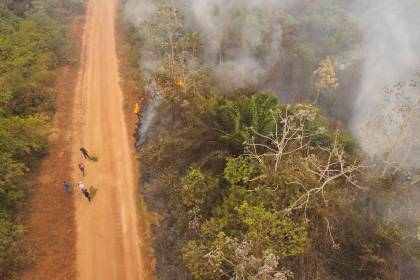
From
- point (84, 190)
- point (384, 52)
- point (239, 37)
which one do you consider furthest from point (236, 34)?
point (84, 190)

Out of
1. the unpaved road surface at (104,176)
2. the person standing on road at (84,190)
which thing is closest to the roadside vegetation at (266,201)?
the unpaved road surface at (104,176)

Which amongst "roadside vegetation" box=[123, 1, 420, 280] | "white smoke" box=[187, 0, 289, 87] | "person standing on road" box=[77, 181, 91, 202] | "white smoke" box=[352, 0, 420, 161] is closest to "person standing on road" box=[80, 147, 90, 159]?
"person standing on road" box=[77, 181, 91, 202]

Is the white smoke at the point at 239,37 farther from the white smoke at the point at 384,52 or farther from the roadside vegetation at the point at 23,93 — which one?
the roadside vegetation at the point at 23,93

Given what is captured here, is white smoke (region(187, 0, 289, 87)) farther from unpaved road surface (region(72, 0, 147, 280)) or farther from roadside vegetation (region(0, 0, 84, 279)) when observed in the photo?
roadside vegetation (region(0, 0, 84, 279))

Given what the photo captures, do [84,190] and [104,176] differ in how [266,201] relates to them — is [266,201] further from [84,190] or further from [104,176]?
[104,176]

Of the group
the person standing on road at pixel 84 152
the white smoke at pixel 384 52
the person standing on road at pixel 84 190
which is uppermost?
the white smoke at pixel 384 52

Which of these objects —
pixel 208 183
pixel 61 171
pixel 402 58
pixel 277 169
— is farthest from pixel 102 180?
pixel 402 58

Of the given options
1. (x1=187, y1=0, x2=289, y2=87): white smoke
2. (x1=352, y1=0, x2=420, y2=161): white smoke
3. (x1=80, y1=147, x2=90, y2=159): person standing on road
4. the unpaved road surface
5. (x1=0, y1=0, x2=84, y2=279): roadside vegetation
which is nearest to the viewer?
the unpaved road surface

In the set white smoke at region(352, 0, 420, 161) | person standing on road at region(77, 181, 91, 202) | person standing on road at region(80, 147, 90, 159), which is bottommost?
person standing on road at region(77, 181, 91, 202)
